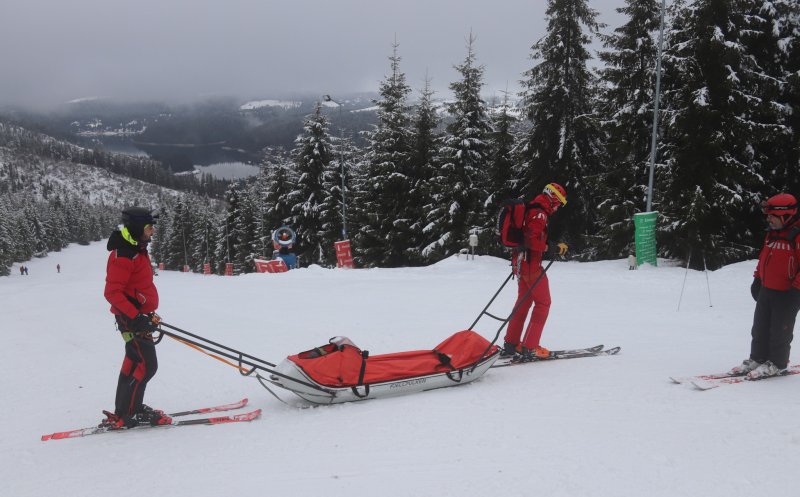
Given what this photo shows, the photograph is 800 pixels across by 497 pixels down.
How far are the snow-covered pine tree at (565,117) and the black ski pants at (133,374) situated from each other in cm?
1657

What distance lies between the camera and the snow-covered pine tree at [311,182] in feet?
100

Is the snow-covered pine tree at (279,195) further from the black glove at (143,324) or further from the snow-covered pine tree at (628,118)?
the black glove at (143,324)

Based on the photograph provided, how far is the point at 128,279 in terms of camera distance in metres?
3.86

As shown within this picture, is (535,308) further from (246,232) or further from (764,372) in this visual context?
(246,232)

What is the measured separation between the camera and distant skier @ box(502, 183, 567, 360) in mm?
5367

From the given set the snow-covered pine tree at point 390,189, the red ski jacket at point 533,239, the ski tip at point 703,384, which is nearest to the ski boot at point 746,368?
the ski tip at point 703,384

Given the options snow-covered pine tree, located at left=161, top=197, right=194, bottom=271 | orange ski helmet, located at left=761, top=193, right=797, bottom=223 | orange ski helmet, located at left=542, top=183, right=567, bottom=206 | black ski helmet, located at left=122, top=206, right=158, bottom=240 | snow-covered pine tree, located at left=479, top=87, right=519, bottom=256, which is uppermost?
snow-covered pine tree, located at left=479, top=87, right=519, bottom=256

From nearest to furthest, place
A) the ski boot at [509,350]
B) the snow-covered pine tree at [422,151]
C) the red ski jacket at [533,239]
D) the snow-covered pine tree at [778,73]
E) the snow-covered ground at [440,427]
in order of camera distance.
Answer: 1. the snow-covered ground at [440,427]
2. the red ski jacket at [533,239]
3. the ski boot at [509,350]
4. the snow-covered pine tree at [778,73]
5. the snow-covered pine tree at [422,151]

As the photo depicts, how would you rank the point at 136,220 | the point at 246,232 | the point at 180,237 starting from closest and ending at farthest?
the point at 136,220 < the point at 246,232 < the point at 180,237

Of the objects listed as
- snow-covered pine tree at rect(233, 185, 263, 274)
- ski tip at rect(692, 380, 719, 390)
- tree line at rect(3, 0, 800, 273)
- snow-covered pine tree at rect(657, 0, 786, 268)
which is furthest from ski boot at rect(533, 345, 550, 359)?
snow-covered pine tree at rect(233, 185, 263, 274)

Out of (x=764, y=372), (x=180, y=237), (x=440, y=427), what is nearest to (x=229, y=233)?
(x=180, y=237)

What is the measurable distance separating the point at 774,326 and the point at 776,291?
344mm

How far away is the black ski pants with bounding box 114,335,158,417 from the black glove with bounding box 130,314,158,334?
0.07m

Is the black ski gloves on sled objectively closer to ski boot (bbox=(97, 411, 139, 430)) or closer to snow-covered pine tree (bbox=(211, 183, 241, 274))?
ski boot (bbox=(97, 411, 139, 430))
